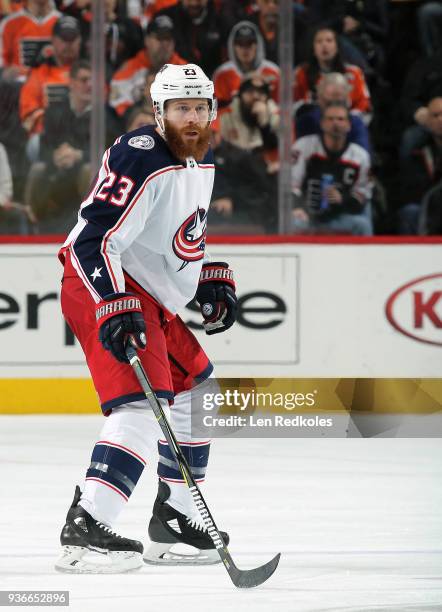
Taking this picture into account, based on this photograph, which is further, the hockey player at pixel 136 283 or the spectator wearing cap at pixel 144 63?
the spectator wearing cap at pixel 144 63

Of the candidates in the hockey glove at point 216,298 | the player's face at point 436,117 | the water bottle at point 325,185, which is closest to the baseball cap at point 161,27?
the water bottle at point 325,185

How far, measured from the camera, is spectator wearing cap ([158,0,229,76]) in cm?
595

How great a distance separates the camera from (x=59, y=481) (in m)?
4.06

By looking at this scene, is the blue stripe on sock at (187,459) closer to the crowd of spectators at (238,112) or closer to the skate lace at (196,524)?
the skate lace at (196,524)

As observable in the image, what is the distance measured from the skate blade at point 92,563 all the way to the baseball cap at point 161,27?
3.55m

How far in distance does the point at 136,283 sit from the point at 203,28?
3.24 metres

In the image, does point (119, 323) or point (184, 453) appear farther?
point (184, 453)

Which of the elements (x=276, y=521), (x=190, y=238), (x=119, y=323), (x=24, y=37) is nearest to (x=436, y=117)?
(x=24, y=37)

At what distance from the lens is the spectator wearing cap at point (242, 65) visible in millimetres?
5922

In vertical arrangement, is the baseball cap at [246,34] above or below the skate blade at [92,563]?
above

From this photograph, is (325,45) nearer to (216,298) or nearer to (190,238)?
(216,298)

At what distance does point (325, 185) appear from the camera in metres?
5.96

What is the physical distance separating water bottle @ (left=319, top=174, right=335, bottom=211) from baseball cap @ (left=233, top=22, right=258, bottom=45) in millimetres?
662

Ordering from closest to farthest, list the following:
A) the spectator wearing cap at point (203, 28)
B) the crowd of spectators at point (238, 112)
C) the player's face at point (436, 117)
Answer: the crowd of spectators at point (238, 112) < the spectator wearing cap at point (203, 28) < the player's face at point (436, 117)
